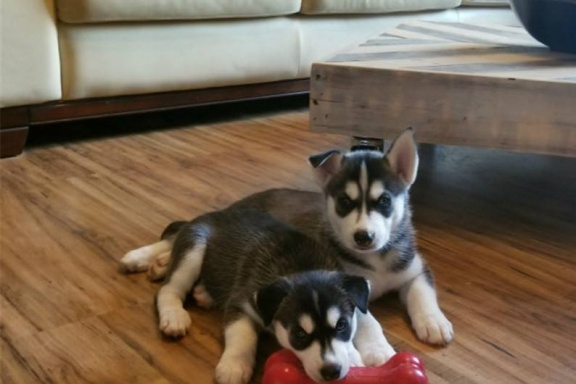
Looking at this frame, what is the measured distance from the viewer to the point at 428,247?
1.73 metres

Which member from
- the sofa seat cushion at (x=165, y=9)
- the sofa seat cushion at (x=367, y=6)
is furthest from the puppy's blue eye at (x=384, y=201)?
the sofa seat cushion at (x=367, y=6)

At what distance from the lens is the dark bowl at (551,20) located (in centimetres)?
187

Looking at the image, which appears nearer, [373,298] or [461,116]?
[373,298]

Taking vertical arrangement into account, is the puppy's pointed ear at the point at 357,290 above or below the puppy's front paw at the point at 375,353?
above

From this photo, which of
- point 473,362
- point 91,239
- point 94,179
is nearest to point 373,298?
point 473,362

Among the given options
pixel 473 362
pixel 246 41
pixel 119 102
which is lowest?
pixel 473 362

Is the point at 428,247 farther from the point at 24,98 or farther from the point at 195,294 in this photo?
the point at 24,98

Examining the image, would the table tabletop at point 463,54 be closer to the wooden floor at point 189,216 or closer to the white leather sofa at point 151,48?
the white leather sofa at point 151,48

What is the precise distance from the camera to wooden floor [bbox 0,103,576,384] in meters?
1.25

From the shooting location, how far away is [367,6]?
10.0ft

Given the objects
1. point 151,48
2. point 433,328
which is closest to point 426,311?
point 433,328

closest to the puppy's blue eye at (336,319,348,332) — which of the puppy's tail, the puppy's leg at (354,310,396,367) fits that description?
the puppy's leg at (354,310,396,367)

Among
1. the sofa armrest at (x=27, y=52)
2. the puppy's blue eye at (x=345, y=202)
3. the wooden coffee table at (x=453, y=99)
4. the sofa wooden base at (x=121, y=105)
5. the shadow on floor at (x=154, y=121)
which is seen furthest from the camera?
the shadow on floor at (x=154, y=121)

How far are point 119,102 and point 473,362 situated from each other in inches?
67.1
